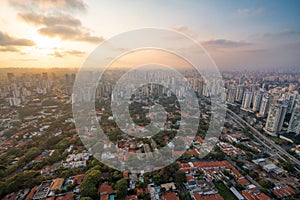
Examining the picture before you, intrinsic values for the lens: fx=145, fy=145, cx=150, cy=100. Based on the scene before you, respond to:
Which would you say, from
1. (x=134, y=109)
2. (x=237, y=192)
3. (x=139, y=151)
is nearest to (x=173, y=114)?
(x=134, y=109)

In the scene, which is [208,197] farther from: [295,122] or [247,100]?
[247,100]

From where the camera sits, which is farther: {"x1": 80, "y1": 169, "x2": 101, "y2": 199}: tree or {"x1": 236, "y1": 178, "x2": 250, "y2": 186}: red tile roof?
{"x1": 236, "y1": 178, "x2": 250, "y2": 186}: red tile roof

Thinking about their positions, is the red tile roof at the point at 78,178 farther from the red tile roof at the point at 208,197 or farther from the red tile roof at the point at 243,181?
the red tile roof at the point at 243,181

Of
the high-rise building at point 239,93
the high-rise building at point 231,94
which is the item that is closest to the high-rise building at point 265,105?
the high-rise building at point 231,94

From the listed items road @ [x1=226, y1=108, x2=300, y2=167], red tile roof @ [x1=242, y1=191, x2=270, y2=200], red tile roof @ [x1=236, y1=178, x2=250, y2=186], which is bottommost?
road @ [x1=226, y1=108, x2=300, y2=167]

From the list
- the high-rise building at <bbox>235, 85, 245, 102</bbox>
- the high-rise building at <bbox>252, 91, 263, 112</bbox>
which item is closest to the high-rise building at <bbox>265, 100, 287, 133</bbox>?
the high-rise building at <bbox>252, 91, 263, 112</bbox>

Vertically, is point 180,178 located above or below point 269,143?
above

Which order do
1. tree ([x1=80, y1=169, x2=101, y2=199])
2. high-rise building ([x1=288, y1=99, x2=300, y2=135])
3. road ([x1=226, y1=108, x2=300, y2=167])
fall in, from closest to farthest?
tree ([x1=80, y1=169, x2=101, y2=199]) < road ([x1=226, y1=108, x2=300, y2=167]) < high-rise building ([x1=288, y1=99, x2=300, y2=135])

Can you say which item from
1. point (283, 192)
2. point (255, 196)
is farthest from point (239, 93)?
point (255, 196)

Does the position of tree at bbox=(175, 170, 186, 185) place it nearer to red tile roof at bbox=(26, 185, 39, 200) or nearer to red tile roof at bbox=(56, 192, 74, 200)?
red tile roof at bbox=(56, 192, 74, 200)
